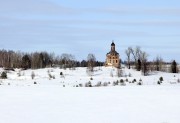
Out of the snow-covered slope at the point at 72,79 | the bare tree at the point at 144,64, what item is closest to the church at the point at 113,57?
the bare tree at the point at 144,64

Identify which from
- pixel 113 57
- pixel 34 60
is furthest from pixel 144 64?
pixel 34 60

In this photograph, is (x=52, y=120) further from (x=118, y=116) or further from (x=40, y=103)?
(x=40, y=103)

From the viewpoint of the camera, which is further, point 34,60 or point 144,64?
point 34,60

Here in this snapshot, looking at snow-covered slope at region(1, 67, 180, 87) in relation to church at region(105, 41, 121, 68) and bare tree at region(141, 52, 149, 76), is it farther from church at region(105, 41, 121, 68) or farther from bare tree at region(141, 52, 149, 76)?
church at region(105, 41, 121, 68)

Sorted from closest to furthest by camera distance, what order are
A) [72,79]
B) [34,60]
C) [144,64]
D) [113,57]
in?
1. [72,79]
2. [144,64]
3. [113,57]
4. [34,60]

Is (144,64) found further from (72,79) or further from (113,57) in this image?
(72,79)

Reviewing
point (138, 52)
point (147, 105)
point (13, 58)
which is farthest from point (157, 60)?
point (147, 105)

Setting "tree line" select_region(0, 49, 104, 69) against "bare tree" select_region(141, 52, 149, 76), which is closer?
"bare tree" select_region(141, 52, 149, 76)

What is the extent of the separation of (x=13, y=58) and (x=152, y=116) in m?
96.4

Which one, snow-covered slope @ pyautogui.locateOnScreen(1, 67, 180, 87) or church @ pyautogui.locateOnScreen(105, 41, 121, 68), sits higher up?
church @ pyautogui.locateOnScreen(105, 41, 121, 68)

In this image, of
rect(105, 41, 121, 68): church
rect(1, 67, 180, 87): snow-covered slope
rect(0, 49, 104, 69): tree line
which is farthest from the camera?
rect(0, 49, 104, 69): tree line

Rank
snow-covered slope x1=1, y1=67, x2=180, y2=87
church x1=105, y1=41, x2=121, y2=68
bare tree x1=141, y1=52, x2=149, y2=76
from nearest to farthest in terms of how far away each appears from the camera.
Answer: snow-covered slope x1=1, y1=67, x2=180, y2=87 → bare tree x1=141, y1=52, x2=149, y2=76 → church x1=105, y1=41, x2=121, y2=68

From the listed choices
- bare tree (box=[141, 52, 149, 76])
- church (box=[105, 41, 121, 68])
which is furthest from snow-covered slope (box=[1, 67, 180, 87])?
church (box=[105, 41, 121, 68])

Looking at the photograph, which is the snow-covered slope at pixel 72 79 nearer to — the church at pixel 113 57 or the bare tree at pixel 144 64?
the bare tree at pixel 144 64
